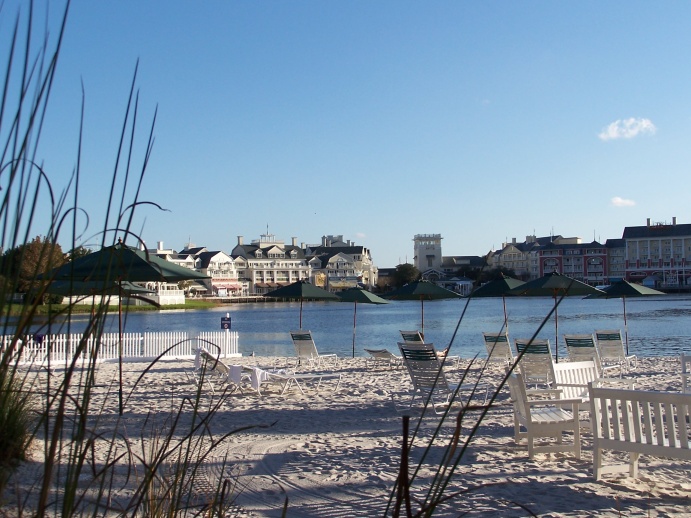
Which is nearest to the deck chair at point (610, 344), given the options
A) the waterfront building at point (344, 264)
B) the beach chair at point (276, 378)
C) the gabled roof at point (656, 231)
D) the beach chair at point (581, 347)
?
the beach chair at point (581, 347)

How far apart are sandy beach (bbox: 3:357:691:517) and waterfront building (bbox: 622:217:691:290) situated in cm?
10573

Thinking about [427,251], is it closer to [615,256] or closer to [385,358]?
[615,256]

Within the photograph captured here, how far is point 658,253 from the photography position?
111 meters

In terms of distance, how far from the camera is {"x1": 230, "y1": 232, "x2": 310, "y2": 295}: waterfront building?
10844 centimetres

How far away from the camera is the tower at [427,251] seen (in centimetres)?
12975

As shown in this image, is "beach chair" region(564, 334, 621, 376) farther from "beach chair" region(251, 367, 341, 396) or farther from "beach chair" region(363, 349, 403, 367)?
"beach chair" region(251, 367, 341, 396)

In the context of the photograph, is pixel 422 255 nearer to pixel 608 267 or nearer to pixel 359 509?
pixel 608 267

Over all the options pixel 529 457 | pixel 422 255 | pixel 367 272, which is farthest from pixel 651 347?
pixel 422 255

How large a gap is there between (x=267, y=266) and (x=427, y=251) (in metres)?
32.7

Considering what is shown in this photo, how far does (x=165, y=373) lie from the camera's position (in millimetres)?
14688

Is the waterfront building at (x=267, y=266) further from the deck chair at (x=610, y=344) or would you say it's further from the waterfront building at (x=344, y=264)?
the deck chair at (x=610, y=344)

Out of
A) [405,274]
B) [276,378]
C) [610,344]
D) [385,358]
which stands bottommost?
[385,358]

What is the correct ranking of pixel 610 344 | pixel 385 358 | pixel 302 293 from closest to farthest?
pixel 610 344, pixel 385 358, pixel 302 293

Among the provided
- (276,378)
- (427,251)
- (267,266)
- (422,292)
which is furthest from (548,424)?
(427,251)
